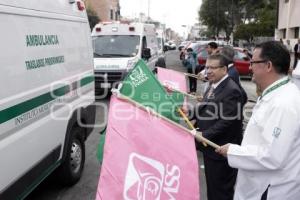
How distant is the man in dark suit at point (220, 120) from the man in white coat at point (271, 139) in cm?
109

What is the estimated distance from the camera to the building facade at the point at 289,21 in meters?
35.6

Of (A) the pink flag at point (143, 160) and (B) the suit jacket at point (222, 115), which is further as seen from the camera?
(B) the suit jacket at point (222, 115)

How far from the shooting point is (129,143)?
9.60 feet

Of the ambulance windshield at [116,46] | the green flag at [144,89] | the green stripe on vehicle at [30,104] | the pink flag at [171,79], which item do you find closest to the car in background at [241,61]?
the ambulance windshield at [116,46]

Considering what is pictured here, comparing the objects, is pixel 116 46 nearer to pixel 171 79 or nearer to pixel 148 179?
Answer: pixel 171 79

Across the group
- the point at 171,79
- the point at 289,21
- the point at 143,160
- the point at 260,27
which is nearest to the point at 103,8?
the point at 260,27

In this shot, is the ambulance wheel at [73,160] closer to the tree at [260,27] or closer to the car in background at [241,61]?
the car in background at [241,61]

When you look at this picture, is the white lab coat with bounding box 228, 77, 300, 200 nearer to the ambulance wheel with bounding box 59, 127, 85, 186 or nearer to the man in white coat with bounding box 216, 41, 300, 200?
the man in white coat with bounding box 216, 41, 300, 200

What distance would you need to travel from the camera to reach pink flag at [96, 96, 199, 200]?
2848 millimetres

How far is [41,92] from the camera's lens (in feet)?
13.7

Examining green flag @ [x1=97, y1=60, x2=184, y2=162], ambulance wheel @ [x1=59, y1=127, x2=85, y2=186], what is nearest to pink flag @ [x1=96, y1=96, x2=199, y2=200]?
green flag @ [x1=97, y1=60, x2=184, y2=162]

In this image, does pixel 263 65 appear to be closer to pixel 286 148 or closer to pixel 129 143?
pixel 286 148

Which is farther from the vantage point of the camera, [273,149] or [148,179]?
[148,179]

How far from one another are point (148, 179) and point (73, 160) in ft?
9.51
